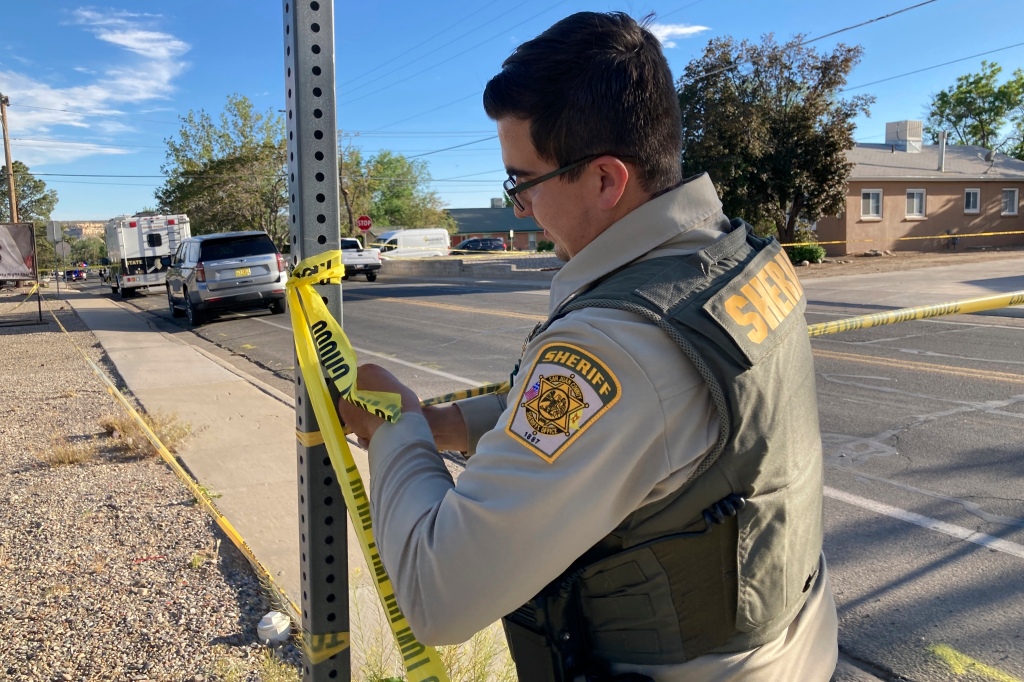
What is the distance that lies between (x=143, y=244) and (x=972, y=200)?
124ft

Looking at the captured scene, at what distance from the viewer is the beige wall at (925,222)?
3359cm

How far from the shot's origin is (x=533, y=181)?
4.26 feet

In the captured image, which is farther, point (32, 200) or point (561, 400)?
point (32, 200)

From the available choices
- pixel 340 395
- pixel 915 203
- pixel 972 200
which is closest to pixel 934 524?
pixel 340 395

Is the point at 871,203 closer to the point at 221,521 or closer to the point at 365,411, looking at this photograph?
the point at 221,521

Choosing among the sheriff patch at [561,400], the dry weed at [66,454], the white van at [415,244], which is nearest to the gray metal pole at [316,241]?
the sheriff patch at [561,400]

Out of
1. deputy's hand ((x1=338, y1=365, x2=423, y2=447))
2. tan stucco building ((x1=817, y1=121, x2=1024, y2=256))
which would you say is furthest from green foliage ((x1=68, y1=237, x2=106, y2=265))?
deputy's hand ((x1=338, y1=365, x2=423, y2=447))

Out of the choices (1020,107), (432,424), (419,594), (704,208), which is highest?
(1020,107)

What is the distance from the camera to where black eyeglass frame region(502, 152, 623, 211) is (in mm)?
1207

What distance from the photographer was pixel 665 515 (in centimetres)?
109

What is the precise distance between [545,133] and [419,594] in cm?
72

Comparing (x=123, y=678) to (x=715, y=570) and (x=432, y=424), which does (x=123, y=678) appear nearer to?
(x=432, y=424)

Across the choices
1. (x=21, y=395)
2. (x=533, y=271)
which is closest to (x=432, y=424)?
(x=21, y=395)

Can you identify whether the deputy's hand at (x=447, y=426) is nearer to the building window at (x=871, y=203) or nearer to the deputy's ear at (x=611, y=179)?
the deputy's ear at (x=611, y=179)
